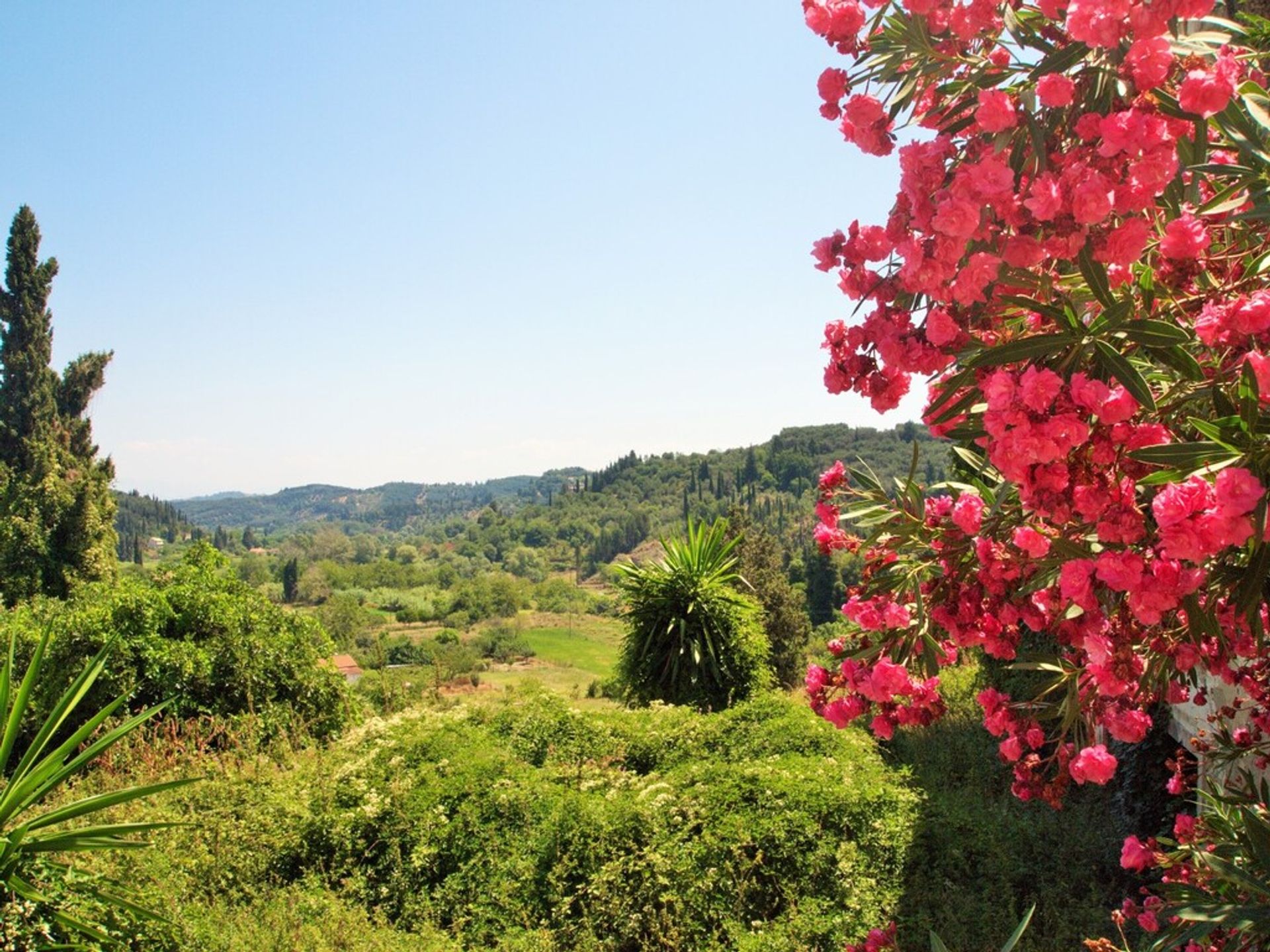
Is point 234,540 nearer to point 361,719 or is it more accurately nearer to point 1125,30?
point 361,719

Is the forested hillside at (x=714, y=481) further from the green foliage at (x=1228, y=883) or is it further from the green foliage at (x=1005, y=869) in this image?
the green foliage at (x=1228, y=883)

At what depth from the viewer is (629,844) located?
15.0 feet

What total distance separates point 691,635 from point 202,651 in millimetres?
4605

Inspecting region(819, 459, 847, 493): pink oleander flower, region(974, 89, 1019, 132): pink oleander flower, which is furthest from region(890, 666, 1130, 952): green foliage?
region(974, 89, 1019, 132): pink oleander flower

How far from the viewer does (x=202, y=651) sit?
7.27 meters

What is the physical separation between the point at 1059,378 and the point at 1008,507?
568 millimetres

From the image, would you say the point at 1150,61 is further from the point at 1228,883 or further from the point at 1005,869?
the point at 1005,869

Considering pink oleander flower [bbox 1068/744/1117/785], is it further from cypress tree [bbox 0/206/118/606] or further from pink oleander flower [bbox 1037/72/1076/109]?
cypress tree [bbox 0/206/118/606]

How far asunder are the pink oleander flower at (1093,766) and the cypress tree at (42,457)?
22875 mm

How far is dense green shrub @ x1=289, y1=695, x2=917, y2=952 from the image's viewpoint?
4.20 m

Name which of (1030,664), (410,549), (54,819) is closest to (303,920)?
(54,819)

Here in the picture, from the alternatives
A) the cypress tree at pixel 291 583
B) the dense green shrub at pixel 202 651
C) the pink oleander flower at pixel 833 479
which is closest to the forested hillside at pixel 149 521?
the cypress tree at pixel 291 583

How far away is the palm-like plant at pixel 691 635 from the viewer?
838 cm

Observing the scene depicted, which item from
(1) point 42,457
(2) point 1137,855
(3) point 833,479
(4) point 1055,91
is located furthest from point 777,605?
(1) point 42,457
